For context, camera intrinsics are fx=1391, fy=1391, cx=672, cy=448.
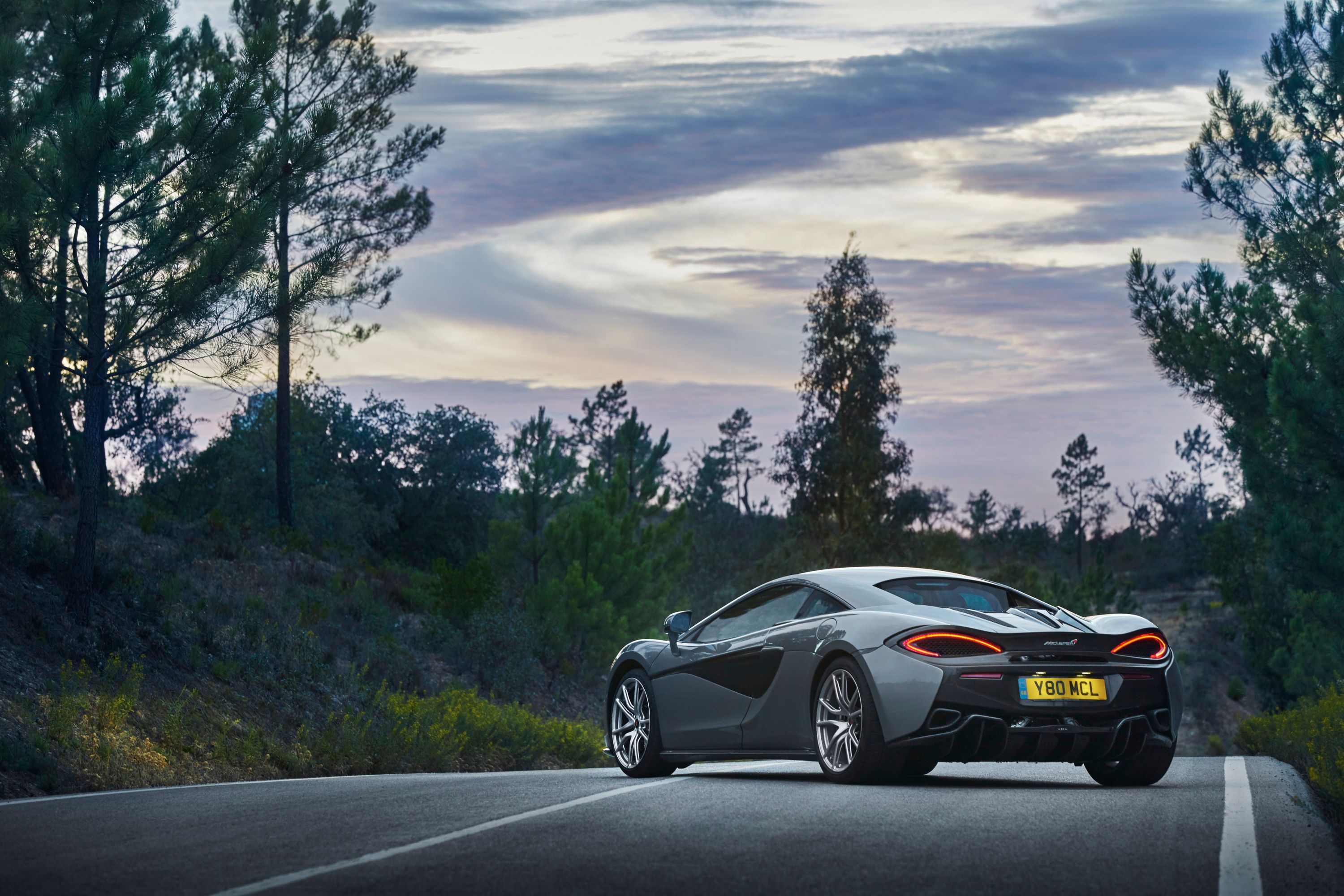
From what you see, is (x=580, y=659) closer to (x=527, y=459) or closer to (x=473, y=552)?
(x=527, y=459)

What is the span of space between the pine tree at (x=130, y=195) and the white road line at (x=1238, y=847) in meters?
12.7

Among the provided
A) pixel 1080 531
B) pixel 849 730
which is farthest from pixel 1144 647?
pixel 1080 531

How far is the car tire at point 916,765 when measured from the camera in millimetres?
8305

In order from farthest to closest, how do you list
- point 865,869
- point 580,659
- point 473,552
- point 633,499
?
point 473,552 < point 633,499 < point 580,659 < point 865,869

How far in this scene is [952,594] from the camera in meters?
9.11

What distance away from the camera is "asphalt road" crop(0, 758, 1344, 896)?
→ 5129 millimetres

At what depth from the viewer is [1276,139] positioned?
2641cm

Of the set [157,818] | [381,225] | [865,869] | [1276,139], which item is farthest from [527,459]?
[865,869]

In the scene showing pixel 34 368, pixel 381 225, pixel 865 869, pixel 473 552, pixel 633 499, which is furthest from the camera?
pixel 473 552

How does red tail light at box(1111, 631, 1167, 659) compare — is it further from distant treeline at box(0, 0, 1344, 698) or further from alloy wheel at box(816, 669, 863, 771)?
distant treeline at box(0, 0, 1344, 698)

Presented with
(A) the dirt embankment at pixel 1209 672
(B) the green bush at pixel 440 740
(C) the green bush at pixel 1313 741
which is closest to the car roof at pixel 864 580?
(C) the green bush at pixel 1313 741

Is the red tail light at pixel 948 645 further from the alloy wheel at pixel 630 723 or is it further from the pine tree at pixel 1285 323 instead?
the pine tree at pixel 1285 323

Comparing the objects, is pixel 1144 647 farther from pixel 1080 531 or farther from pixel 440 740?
pixel 1080 531

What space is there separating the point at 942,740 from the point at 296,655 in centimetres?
1455
